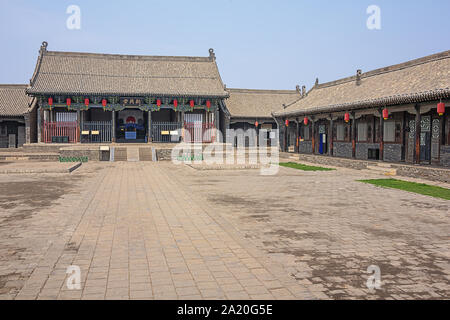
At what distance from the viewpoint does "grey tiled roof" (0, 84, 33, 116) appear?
93.6 feet

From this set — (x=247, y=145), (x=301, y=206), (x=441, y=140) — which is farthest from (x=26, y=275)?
(x=247, y=145)

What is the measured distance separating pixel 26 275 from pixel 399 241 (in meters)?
4.86

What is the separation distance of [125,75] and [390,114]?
64.4ft

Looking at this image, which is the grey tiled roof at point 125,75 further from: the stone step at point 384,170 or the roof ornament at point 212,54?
the stone step at point 384,170

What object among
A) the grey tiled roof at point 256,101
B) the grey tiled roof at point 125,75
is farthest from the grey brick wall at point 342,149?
the grey tiled roof at point 256,101

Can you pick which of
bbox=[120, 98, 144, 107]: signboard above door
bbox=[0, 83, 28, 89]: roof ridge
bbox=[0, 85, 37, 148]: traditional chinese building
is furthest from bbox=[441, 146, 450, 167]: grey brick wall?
bbox=[0, 83, 28, 89]: roof ridge

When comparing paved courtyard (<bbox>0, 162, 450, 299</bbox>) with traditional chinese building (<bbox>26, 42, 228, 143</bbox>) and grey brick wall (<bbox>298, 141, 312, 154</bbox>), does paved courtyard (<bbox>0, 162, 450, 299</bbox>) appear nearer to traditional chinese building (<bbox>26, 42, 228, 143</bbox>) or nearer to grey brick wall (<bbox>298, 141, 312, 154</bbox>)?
grey brick wall (<bbox>298, 141, 312, 154</bbox>)

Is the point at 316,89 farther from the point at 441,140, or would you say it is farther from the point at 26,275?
the point at 26,275

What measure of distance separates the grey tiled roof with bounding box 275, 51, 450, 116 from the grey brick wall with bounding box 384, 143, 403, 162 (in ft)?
7.77

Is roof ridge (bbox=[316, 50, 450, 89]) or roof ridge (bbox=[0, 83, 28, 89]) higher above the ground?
roof ridge (bbox=[0, 83, 28, 89])

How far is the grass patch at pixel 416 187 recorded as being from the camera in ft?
34.1
